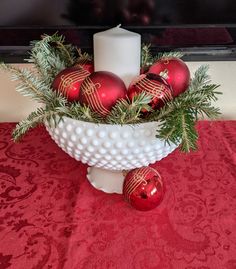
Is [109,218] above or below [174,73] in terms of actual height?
below

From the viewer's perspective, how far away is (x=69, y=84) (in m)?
0.44

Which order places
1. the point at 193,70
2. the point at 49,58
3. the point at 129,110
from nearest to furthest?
the point at 129,110 < the point at 49,58 < the point at 193,70

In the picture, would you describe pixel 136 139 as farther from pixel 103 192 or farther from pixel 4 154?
pixel 4 154

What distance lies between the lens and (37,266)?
0.38 metres

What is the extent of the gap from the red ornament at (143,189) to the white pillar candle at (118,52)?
0.13 metres

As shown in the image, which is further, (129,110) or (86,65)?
(86,65)

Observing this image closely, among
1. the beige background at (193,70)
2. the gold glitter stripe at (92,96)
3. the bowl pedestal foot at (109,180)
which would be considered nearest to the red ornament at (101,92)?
the gold glitter stripe at (92,96)

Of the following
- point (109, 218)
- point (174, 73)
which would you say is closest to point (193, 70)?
point (174, 73)

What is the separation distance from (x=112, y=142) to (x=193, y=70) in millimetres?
406

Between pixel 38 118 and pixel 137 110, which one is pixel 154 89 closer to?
pixel 137 110

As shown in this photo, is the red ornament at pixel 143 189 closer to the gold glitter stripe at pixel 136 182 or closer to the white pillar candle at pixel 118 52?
the gold glitter stripe at pixel 136 182

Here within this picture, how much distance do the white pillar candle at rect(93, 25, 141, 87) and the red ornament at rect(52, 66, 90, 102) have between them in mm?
40

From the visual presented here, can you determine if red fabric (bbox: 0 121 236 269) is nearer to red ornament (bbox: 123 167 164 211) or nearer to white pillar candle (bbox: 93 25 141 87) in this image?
red ornament (bbox: 123 167 164 211)

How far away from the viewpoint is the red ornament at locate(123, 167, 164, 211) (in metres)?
0.43
